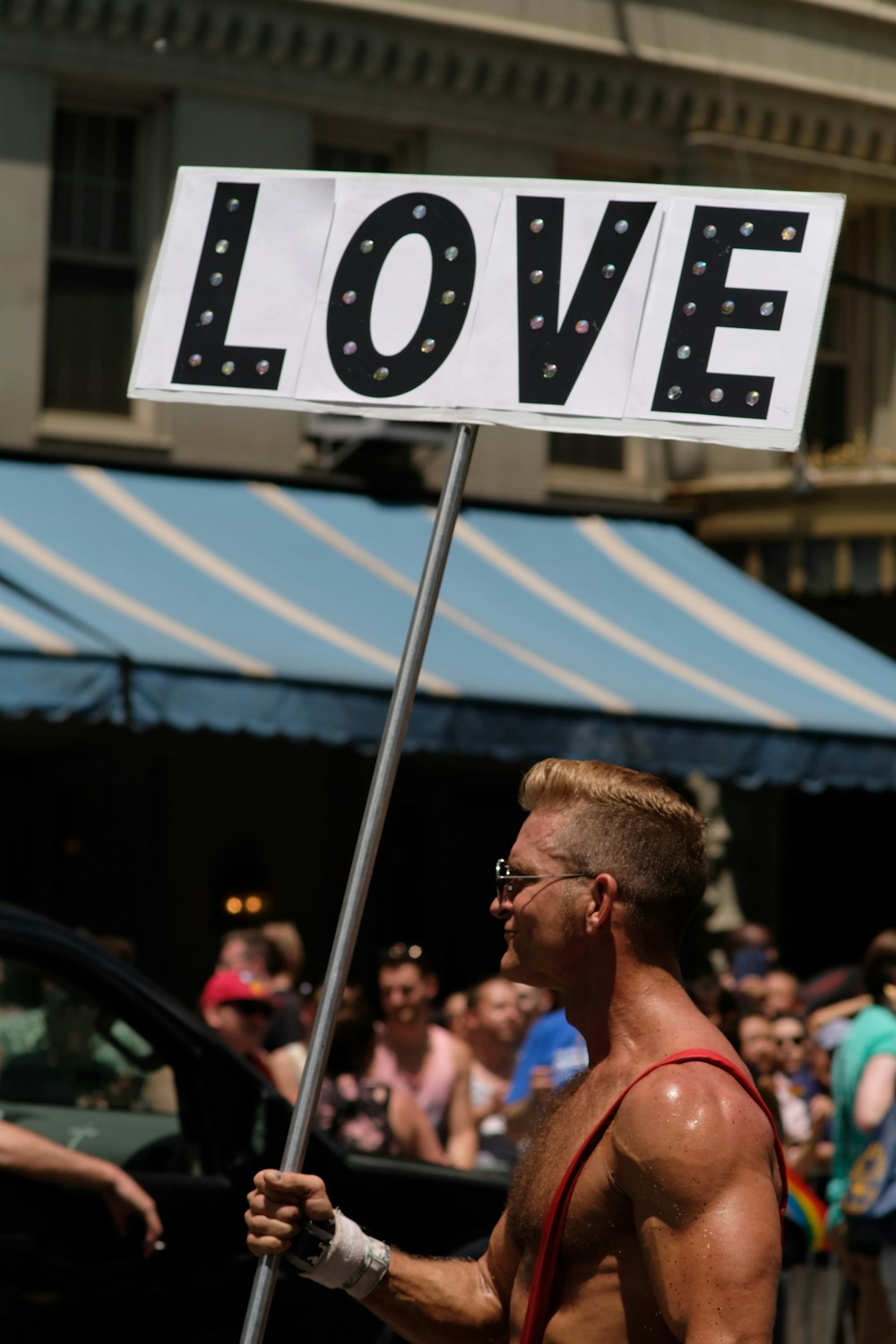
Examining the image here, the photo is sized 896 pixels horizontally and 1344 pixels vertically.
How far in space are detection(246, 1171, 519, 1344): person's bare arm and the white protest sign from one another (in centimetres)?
132

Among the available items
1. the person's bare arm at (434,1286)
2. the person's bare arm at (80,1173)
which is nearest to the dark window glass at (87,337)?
the person's bare arm at (80,1173)

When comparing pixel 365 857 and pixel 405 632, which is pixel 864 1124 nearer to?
pixel 365 857

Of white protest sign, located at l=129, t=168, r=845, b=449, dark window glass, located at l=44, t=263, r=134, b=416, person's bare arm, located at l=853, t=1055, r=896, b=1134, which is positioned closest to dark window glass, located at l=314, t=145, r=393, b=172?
dark window glass, located at l=44, t=263, r=134, b=416

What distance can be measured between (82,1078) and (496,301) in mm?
2940

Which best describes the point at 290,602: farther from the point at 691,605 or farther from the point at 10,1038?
the point at 10,1038

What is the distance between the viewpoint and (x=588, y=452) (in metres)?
15.3

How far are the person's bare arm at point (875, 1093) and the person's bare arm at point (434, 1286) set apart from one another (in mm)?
4407

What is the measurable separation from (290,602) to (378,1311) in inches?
351

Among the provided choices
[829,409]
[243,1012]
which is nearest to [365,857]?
[243,1012]

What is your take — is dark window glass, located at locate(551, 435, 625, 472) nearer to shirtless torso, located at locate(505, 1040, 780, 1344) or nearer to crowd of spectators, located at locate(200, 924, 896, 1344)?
crowd of spectators, located at locate(200, 924, 896, 1344)

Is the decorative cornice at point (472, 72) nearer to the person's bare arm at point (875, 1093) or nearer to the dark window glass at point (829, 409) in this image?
the dark window glass at point (829, 409)

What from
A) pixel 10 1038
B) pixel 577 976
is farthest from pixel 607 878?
pixel 10 1038

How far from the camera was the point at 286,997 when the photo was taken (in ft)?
28.0

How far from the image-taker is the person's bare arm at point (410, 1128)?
7340 mm
